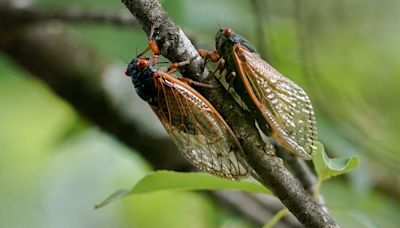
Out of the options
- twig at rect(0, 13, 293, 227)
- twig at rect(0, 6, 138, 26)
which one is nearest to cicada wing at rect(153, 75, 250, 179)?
twig at rect(0, 6, 138, 26)

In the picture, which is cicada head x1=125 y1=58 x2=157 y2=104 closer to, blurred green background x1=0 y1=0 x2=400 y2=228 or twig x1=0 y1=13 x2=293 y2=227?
blurred green background x1=0 y1=0 x2=400 y2=228

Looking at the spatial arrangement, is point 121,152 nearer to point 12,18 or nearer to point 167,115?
point 12,18

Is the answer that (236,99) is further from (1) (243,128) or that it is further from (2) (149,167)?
(2) (149,167)

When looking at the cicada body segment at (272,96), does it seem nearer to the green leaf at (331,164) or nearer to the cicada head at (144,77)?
the green leaf at (331,164)

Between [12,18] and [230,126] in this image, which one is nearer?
[230,126]

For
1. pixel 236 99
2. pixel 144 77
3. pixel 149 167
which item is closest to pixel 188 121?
pixel 144 77

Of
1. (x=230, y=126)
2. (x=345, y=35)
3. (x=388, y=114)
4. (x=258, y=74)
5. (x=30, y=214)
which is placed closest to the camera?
(x=230, y=126)

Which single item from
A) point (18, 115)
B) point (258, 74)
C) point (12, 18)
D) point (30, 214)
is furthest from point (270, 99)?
point (18, 115)
